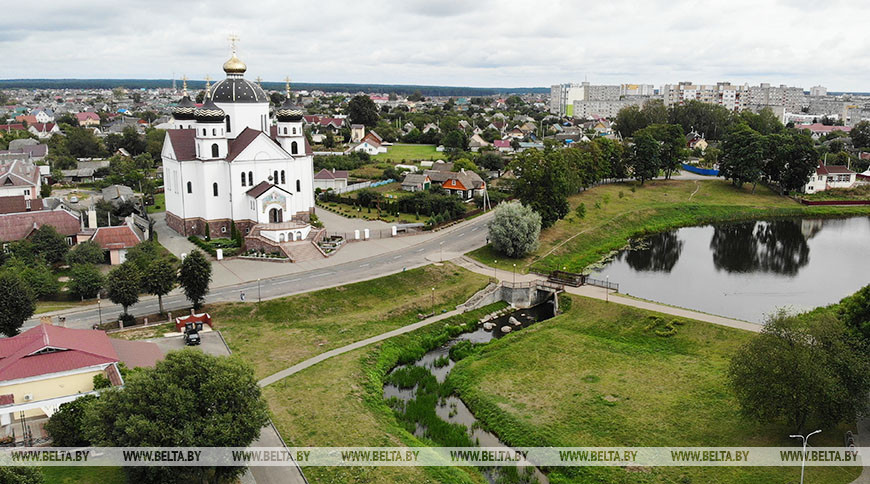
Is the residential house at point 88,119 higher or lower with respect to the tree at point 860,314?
higher

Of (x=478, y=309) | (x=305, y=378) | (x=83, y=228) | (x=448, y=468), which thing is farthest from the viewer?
(x=83, y=228)

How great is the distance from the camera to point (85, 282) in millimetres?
33094

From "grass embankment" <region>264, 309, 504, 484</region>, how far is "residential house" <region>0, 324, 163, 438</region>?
603 centimetres

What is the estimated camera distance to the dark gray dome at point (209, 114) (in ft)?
145

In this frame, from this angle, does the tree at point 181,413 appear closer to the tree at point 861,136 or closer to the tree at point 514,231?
the tree at point 514,231

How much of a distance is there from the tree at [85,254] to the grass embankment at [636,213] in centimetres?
2329

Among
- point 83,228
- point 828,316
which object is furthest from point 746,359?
point 83,228

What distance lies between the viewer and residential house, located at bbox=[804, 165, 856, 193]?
66.2 m

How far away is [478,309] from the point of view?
35.2m

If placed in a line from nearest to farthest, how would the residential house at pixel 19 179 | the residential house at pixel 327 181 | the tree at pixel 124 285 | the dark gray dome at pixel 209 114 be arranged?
the tree at pixel 124 285
the dark gray dome at pixel 209 114
the residential house at pixel 19 179
the residential house at pixel 327 181

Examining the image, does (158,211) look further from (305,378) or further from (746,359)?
(746,359)

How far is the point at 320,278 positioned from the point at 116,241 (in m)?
13.8

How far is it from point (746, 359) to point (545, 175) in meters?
27.4

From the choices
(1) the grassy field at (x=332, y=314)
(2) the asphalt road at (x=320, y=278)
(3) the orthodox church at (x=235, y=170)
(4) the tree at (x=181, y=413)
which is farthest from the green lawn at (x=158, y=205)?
(4) the tree at (x=181, y=413)
